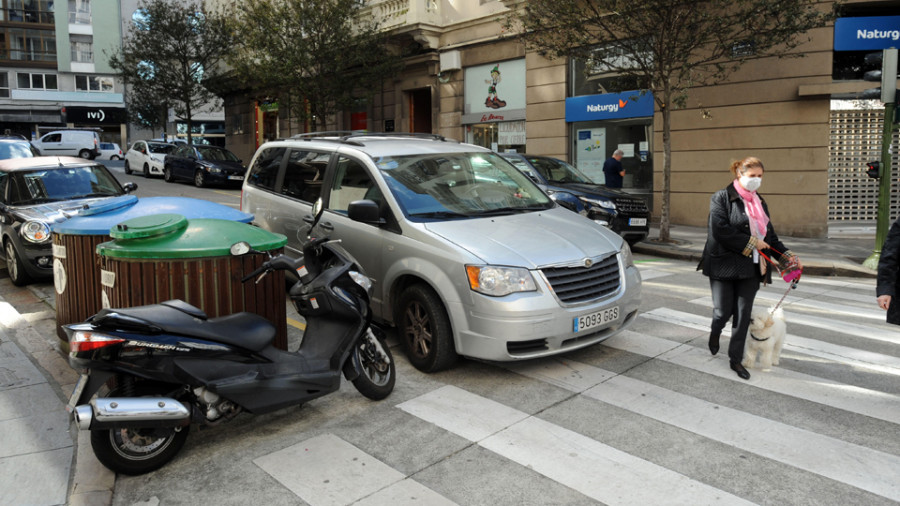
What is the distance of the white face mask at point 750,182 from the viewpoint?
5.19 metres

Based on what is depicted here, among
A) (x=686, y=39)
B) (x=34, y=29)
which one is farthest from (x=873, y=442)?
(x=34, y=29)

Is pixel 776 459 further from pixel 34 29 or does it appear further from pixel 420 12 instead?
pixel 34 29

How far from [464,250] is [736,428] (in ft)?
7.05

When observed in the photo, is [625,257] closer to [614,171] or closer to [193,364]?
[193,364]

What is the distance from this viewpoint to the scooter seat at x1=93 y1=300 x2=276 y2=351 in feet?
11.9

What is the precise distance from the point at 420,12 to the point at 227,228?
18.3 meters

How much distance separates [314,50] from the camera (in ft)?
71.6

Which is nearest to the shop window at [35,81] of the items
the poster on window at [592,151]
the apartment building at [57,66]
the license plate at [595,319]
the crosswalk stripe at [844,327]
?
the apartment building at [57,66]

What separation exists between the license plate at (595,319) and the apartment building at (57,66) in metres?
58.6

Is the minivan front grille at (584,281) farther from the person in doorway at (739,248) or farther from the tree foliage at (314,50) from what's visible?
the tree foliage at (314,50)

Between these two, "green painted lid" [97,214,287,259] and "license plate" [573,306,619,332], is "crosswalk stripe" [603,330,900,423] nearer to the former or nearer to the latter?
"license plate" [573,306,619,332]

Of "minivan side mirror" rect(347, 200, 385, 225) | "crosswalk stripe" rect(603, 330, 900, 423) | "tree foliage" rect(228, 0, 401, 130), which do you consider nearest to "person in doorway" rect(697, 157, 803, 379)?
"crosswalk stripe" rect(603, 330, 900, 423)

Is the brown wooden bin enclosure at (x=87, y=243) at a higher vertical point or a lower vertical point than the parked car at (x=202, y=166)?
lower

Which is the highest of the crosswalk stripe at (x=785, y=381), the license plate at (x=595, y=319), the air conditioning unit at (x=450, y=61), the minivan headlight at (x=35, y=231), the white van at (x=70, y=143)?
the air conditioning unit at (x=450, y=61)
